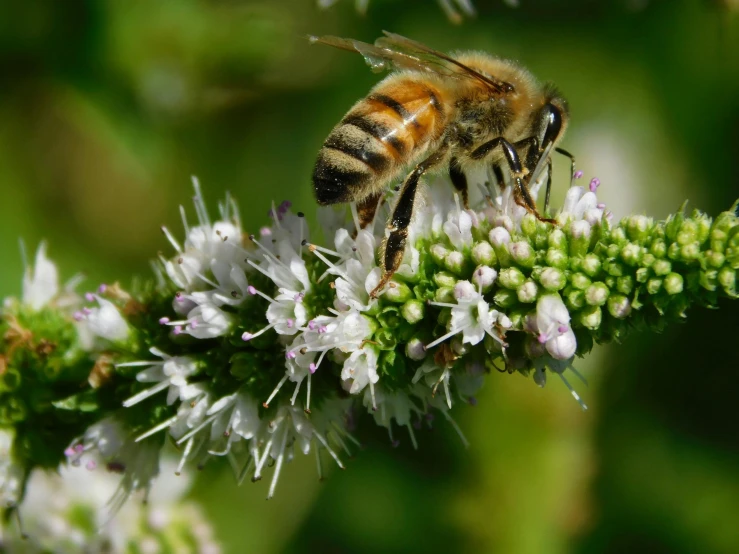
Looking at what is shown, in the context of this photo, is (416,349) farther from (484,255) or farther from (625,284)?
(625,284)

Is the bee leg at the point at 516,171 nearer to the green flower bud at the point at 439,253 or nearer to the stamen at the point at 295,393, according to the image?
the green flower bud at the point at 439,253

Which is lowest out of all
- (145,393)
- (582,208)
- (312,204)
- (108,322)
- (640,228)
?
(640,228)

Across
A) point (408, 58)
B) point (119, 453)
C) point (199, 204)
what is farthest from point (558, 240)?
point (119, 453)

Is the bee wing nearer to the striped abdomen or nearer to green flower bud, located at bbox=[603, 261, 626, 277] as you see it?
the striped abdomen

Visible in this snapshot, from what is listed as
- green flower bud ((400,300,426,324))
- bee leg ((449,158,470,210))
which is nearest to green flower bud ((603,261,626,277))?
green flower bud ((400,300,426,324))

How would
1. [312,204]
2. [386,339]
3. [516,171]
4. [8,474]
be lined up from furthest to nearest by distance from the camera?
[312,204] → [8,474] → [516,171] → [386,339]

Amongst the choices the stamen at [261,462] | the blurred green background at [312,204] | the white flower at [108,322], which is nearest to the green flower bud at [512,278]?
the stamen at [261,462]
